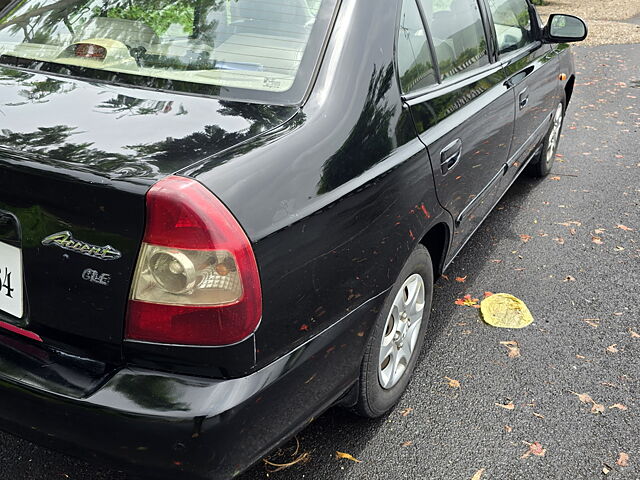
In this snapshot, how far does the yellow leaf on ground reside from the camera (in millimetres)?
3369

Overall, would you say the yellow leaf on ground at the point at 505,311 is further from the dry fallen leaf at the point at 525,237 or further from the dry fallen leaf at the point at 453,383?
the dry fallen leaf at the point at 525,237

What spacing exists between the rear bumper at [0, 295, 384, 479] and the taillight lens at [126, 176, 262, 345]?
0.41 ft

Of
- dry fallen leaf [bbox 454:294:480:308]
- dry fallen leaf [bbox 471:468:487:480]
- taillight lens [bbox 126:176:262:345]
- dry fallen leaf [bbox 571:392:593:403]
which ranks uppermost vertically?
taillight lens [bbox 126:176:262:345]

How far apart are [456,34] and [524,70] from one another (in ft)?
3.48

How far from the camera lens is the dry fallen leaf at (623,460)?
2.41m

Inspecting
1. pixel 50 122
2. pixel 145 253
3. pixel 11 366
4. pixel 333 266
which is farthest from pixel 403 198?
pixel 11 366

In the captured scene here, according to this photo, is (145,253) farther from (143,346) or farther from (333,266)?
(333,266)

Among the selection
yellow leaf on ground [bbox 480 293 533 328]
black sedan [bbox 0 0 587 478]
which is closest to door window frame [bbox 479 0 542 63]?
black sedan [bbox 0 0 587 478]

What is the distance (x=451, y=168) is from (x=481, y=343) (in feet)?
3.32

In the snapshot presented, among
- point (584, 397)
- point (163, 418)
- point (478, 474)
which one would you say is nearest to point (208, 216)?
point (163, 418)

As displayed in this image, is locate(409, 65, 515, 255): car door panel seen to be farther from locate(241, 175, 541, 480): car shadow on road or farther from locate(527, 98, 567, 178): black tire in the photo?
locate(527, 98, 567, 178): black tire

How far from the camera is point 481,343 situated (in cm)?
319

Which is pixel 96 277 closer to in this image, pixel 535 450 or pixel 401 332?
pixel 401 332

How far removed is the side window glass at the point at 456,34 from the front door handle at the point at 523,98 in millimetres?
498
